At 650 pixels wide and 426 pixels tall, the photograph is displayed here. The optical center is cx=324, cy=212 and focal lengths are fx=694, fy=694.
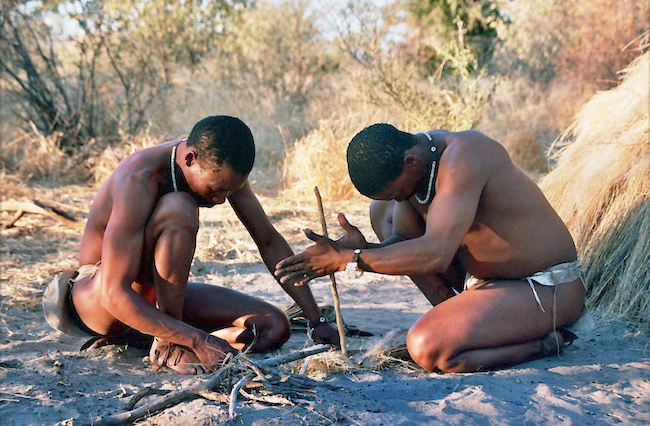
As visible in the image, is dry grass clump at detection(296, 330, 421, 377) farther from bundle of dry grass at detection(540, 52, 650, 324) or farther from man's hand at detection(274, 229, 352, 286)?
bundle of dry grass at detection(540, 52, 650, 324)

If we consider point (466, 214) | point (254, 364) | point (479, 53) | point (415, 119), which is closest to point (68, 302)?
point (254, 364)

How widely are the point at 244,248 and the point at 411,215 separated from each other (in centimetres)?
245

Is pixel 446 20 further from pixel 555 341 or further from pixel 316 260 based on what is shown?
pixel 316 260

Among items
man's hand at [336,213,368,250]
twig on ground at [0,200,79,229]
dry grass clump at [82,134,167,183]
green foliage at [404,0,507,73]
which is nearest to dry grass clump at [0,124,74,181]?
dry grass clump at [82,134,167,183]

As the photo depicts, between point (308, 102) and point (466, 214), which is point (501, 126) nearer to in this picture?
point (308, 102)

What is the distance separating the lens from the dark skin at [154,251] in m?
2.63

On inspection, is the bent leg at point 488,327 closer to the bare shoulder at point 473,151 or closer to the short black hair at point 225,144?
the bare shoulder at point 473,151

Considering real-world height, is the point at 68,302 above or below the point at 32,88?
below

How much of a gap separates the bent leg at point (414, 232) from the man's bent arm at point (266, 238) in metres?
0.48

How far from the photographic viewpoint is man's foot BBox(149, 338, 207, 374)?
107 inches

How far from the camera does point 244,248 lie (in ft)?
17.1

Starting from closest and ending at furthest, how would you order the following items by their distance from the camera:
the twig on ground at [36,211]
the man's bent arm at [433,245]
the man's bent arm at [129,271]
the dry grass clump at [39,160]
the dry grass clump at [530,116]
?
the man's bent arm at [433,245] → the man's bent arm at [129,271] → the twig on ground at [36,211] → the dry grass clump at [39,160] → the dry grass clump at [530,116]

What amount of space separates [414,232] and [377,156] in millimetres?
569

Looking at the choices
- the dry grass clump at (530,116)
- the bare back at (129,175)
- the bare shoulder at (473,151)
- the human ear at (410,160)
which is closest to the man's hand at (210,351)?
the bare back at (129,175)
